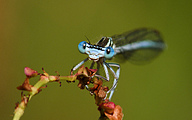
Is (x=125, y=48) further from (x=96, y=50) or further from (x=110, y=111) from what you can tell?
(x=110, y=111)

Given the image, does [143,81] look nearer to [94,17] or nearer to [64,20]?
[94,17]

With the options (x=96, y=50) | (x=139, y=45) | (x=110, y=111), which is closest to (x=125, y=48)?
(x=139, y=45)

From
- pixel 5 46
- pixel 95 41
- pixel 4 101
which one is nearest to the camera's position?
pixel 95 41

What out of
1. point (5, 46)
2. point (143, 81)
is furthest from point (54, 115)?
point (143, 81)

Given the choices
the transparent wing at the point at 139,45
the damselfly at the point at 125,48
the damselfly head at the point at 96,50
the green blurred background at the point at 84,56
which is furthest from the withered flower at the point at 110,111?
the green blurred background at the point at 84,56

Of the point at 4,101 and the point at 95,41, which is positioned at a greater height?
the point at 95,41

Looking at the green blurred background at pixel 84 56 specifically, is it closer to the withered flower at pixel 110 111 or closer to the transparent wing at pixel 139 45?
the transparent wing at pixel 139 45

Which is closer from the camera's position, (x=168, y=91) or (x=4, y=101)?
(x=4, y=101)
